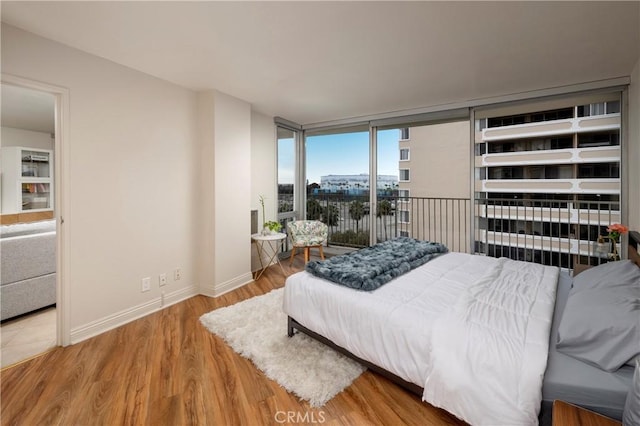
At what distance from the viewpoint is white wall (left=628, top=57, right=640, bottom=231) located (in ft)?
9.02

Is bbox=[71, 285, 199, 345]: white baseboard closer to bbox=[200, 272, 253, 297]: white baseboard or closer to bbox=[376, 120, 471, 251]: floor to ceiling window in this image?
bbox=[200, 272, 253, 297]: white baseboard

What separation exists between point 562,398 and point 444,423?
628 millimetres

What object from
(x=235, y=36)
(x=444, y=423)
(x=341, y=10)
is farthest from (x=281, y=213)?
(x=444, y=423)

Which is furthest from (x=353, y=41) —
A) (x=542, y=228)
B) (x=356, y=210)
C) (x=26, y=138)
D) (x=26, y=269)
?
(x=26, y=138)

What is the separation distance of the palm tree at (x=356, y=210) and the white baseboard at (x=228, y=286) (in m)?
2.29

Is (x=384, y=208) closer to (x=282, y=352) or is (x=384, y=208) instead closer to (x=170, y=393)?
(x=282, y=352)

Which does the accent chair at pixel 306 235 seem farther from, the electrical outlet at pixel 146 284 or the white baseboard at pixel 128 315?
the electrical outlet at pixel 146 284

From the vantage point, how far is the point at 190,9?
1.94m

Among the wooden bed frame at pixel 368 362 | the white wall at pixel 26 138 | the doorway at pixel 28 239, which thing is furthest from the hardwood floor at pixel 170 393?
the white wall at pixel 26 138

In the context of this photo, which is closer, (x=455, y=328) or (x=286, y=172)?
(x=455, y=328)

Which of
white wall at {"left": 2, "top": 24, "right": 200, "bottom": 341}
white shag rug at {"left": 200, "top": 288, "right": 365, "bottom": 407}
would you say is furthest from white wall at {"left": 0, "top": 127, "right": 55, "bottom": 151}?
white shag rug at {"left": 200, "top": 288, "right": 365, "bottom": 407}

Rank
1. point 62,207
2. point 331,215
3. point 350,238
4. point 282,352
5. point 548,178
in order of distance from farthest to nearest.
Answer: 1. point 331,215
2. point 350,238
3. point 548,178
4. point 62,207
5. point 282,352

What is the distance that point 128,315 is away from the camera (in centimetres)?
291

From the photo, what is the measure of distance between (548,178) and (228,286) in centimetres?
448
